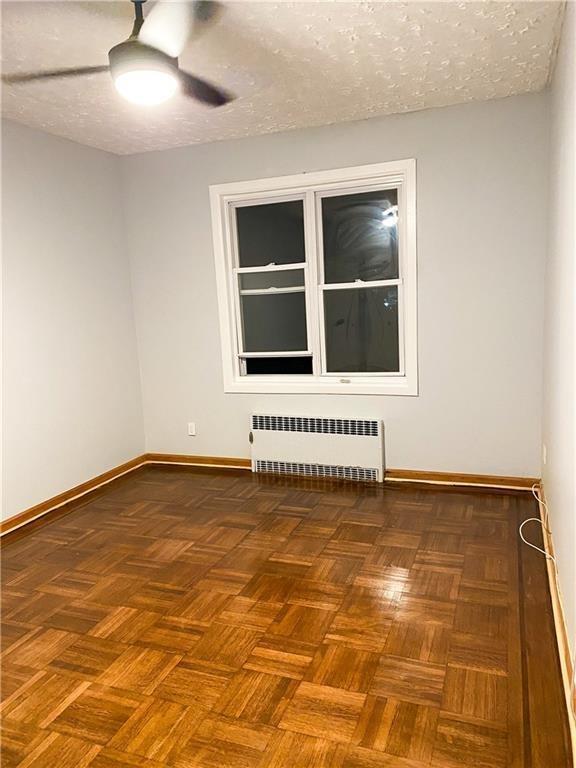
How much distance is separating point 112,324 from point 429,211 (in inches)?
98.2

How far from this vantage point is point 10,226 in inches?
137

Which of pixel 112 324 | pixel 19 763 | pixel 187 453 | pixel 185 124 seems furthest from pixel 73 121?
pixel 19 763

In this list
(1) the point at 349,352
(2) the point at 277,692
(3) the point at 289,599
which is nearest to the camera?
(2) the point at 277,692

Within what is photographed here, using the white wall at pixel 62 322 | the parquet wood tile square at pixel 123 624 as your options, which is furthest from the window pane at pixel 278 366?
the parquet wood tile square at pixel 123 624

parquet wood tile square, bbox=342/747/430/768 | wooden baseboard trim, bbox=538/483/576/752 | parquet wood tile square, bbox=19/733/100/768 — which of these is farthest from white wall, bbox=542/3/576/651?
parquet wood tile square, bbox=19/733/100/768

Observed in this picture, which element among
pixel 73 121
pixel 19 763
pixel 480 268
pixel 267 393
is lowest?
pixel 19 763

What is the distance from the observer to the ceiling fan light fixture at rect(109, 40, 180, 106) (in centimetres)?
202

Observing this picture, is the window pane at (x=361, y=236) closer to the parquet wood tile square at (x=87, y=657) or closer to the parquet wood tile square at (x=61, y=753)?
the parquet wood tile square at (x=87, y=657)

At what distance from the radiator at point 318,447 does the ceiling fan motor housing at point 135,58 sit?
103 inches

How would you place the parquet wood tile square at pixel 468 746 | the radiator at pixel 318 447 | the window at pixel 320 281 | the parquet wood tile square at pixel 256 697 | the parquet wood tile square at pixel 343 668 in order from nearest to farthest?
the parquet wood tile square at pixel 468 746 → the parquet wood tile square at pixel 256 697 → the parquet wood tile square at pixel 343 668 → the window at pixel 320 281 → the radiator at pixel 318 447

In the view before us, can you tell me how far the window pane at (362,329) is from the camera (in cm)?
404

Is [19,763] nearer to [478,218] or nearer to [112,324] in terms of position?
[112,324]

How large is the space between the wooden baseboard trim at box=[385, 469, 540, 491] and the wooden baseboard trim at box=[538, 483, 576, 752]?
0.68 m

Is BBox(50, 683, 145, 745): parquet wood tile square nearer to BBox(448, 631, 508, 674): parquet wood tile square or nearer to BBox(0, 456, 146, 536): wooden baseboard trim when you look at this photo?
BBox(448, 631, 508, 674): parquet wood tile square
